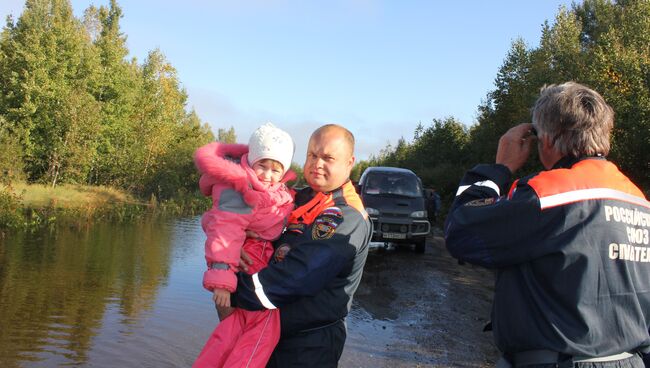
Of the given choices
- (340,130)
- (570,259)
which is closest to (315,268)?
(340,130)

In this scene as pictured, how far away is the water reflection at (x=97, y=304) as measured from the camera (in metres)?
6.31

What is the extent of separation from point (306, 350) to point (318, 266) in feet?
1.49

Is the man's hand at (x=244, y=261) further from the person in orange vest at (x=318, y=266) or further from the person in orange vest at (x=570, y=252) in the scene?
the person in orange vest at (x=570, y=252)

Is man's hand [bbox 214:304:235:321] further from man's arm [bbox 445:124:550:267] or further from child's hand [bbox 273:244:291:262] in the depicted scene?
man's arm [bbox 445:124:550:267]

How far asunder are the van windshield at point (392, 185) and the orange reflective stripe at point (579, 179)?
43.2ft

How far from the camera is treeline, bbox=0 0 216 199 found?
35.2m

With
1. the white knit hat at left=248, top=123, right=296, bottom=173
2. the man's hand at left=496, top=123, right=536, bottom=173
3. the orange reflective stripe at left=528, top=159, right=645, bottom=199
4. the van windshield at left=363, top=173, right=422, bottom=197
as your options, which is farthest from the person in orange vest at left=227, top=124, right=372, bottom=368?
the van windshield at left=363, top=173, right=422, bottom=197

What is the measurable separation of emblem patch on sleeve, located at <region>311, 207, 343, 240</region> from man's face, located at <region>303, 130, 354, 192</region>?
0.20 metres

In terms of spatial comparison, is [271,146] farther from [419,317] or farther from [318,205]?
[419,317]

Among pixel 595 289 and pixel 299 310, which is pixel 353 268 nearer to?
pixel 299 310

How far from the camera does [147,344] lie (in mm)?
6684

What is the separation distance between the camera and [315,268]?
8.07ft

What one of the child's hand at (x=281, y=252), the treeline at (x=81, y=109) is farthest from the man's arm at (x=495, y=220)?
the treeline at (x=81, y=109)

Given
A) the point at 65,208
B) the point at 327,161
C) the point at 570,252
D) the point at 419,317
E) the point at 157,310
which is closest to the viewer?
the point at 570,252
